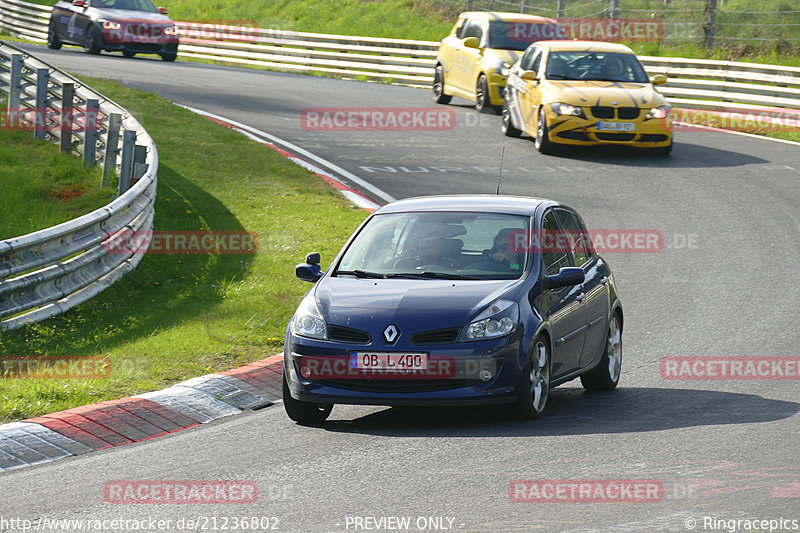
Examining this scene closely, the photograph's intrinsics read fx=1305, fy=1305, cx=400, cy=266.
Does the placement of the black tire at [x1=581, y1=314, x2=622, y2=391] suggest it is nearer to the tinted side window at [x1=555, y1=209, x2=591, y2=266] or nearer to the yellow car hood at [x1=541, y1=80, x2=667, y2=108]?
the tinted side window at [x1=555, y1=209, x2=591, y2=266]

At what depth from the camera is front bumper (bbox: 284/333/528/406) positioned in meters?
8.24

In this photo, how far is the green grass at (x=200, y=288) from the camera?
984 centimetres

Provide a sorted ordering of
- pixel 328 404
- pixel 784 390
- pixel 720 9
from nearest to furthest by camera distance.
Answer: pixel 328 404 < pixel 784 390 < pixel 720 9

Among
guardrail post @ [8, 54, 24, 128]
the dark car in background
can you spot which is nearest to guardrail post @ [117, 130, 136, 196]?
guardrail post @ [8, 54, 24, 128]

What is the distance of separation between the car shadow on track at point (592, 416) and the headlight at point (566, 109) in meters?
11.8

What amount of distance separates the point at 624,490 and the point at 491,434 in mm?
1592

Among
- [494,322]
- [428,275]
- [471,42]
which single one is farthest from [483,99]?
[494,322]

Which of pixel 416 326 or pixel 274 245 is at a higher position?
pixel 416 326

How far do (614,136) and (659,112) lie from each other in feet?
2.71

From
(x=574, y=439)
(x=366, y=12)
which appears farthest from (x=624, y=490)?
(x=366, y=12)

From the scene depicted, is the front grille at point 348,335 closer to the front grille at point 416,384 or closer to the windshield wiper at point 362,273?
the front grille at point 416,384

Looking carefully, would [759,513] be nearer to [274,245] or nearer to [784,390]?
[784,390]

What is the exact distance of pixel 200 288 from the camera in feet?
43.7

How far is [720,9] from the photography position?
36094 mm
